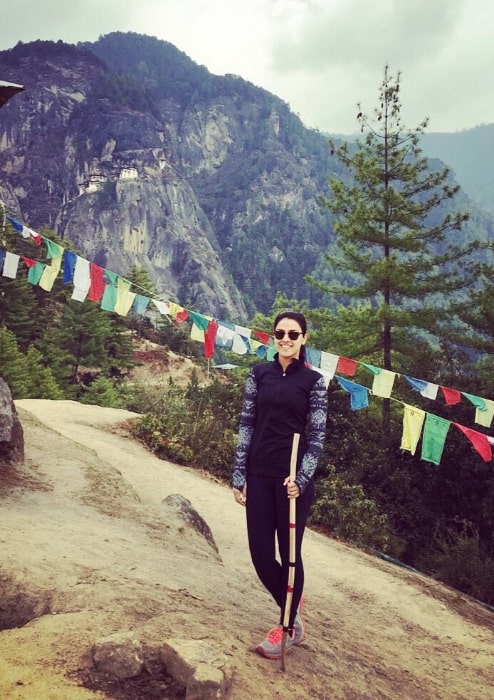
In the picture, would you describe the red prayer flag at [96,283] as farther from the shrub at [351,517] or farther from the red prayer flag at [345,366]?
the shrub at [351,517]

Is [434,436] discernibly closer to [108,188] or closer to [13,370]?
[13,370]

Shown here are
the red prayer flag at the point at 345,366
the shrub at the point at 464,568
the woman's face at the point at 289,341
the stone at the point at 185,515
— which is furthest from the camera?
the red prayer flag at the point at 345,366

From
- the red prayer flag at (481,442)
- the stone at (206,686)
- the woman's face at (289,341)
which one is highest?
the woman's face at (289,341)

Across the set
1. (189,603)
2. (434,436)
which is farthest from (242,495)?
(434,436)

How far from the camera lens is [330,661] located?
342 cm

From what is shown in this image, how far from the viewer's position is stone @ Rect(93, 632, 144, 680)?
8.26 feet

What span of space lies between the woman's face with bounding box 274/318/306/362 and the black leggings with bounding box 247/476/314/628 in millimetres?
750

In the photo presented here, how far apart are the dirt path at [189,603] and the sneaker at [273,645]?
6cm

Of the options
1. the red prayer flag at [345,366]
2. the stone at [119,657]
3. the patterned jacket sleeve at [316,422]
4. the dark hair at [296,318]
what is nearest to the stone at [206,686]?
the stone at [119,657]

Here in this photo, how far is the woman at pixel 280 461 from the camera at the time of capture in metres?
3.14

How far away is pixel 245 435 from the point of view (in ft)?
10.9

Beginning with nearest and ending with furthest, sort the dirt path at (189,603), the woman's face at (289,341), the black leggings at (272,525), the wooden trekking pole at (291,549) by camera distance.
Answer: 1. the dirt path at (189,603)
2. the wooden trekking pole at (291,549)
3. the black leggings at (272,525)
4. the woman's face at (289,341)

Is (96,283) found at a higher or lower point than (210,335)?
higher

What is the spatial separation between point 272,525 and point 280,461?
0.39 metres
